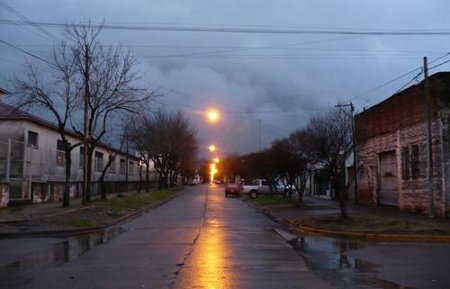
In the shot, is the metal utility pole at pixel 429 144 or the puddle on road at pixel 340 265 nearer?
the puddle on road at pixel 340 265

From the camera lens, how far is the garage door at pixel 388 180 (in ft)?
118

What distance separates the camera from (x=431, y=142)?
28125 mm

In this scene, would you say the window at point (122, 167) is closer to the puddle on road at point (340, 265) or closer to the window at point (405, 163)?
the window at point (405, 163)

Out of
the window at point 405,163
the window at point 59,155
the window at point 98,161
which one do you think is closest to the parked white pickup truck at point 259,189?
the window at point 98,161

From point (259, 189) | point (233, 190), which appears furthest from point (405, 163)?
point (233, 190)

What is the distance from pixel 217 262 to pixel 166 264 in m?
1.20

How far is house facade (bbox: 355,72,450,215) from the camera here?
28.1 meters

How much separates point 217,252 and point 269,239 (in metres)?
4.53

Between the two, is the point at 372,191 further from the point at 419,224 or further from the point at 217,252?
the point at 217,252

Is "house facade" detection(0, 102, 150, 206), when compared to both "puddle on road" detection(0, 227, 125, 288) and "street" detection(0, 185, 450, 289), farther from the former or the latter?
"street" detection(0, 185, 450, 289)

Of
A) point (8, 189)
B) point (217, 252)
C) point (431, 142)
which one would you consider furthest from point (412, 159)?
point (8, 189)

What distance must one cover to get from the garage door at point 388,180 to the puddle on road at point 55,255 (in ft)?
61.7

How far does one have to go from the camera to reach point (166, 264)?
13844 mm

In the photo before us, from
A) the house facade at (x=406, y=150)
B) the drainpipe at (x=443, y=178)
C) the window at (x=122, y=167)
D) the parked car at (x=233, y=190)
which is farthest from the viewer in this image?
the window at (x=122, y=167)
